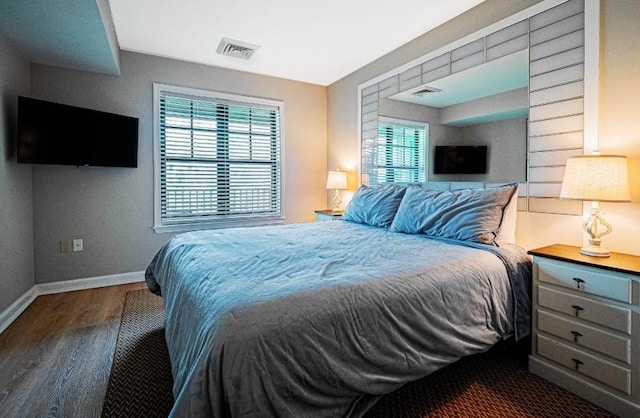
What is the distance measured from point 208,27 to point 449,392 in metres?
3.38

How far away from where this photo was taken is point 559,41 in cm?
205

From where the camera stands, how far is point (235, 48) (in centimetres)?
332

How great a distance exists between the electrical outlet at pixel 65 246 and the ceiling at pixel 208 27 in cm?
172

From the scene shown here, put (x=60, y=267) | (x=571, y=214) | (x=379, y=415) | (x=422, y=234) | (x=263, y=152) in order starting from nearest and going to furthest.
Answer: (x=379, y=415) → (x=571, y=214) → (x=422, y=234) → (x=60, y=267) → (x=263, y=152)

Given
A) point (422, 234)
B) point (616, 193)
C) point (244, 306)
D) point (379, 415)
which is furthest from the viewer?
point (422, 234)

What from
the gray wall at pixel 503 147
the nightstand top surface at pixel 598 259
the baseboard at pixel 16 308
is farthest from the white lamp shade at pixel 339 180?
the baseboard at pixel 16 308

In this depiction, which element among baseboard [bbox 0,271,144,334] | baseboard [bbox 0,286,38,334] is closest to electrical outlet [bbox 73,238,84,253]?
baseboard [bbox 0,271,144,334]

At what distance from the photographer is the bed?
1.02 metres

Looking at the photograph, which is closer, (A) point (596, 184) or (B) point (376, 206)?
(A) point (596, 184)

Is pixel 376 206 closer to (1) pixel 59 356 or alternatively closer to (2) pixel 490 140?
(2) pixel 490 140

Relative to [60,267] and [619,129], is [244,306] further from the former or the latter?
[60,267]

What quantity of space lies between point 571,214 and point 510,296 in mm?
740

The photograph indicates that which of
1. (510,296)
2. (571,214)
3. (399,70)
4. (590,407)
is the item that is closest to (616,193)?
(571,214)

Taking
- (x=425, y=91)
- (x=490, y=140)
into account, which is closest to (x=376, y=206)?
(x=490, y=140)
